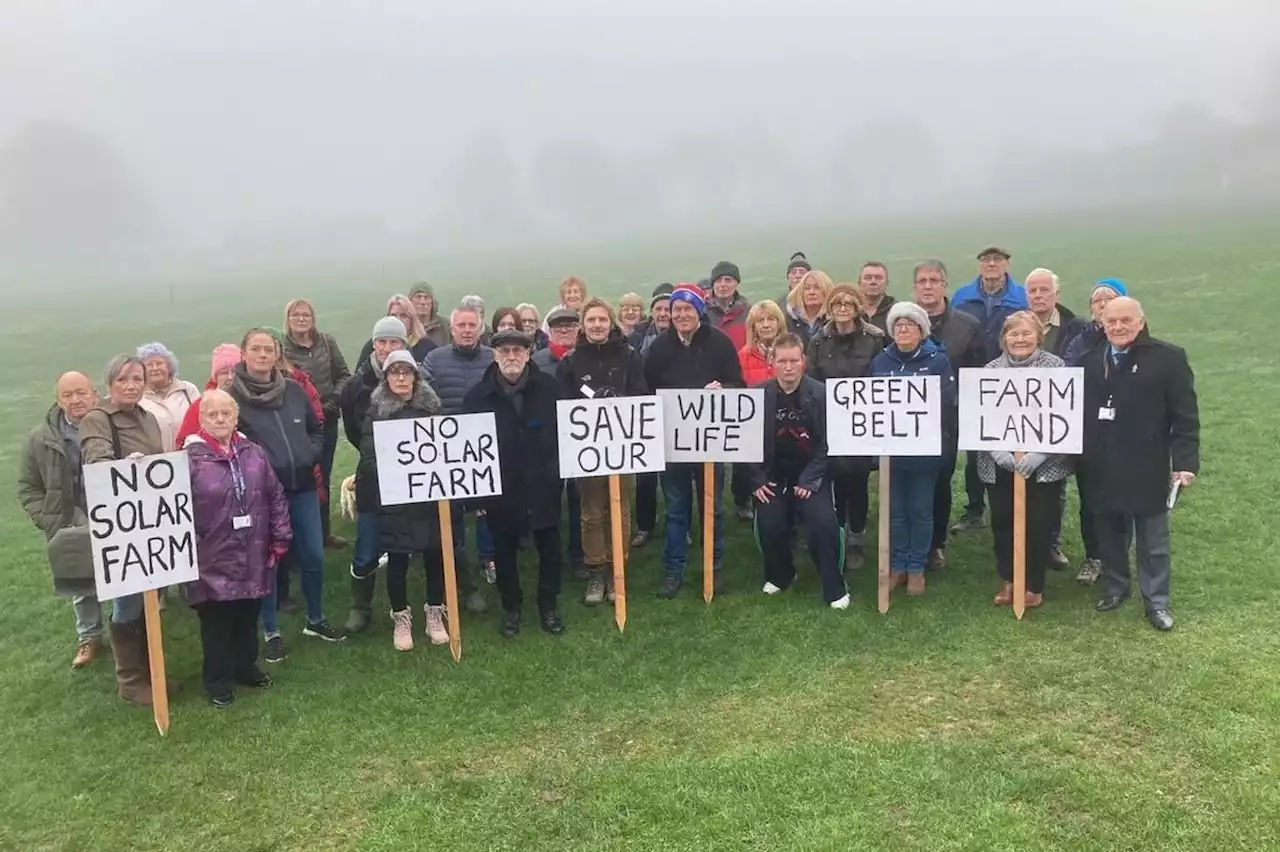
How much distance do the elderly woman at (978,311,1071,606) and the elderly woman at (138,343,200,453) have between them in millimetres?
6665

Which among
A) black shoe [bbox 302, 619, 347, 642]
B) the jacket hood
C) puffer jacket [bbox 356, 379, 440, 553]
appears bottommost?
black shoe [bbox 302, 619, 347, 642]

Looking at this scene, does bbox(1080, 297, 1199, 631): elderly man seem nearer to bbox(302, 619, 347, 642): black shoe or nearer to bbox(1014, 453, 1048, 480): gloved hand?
bbox(1014, 453, 1048, 480): gloved hand

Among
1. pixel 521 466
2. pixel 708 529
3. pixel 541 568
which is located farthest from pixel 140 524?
pixel 708 529

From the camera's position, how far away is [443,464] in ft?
22.6

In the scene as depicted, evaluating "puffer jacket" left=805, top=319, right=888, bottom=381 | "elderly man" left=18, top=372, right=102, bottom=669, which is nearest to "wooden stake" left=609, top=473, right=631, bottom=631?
"puffer jacket" left=805, top=319, right=888, bottom=381

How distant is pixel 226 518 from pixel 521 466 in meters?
2.20

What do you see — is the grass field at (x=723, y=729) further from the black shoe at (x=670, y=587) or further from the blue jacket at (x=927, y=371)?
the blue jacket at (x=927, y=371)

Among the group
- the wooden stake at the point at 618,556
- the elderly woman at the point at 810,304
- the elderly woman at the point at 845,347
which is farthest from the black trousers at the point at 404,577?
the elderly woman at the point at 810,304

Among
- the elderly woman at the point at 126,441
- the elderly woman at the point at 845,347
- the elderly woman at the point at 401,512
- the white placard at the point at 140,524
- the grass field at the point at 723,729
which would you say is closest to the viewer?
the grass field at the point at 723,729

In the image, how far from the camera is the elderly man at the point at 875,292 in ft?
28.4

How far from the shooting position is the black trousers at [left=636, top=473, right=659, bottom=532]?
29.9ft

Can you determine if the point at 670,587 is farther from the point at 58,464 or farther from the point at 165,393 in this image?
the point at 58,464

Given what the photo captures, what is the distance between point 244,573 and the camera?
6328 mm

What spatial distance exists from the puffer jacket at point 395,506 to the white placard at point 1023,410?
436 centimetres
